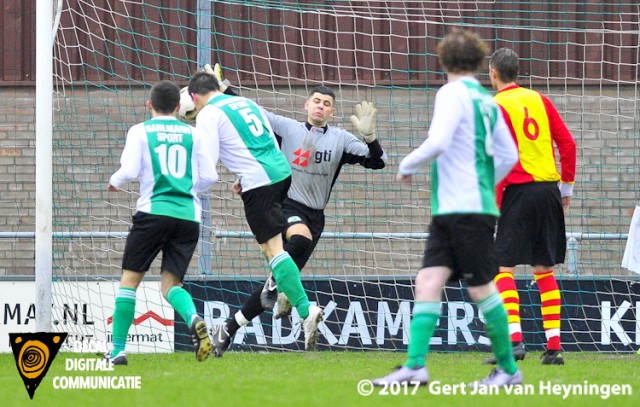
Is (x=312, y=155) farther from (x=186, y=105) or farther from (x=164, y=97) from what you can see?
(x=164, y=97)

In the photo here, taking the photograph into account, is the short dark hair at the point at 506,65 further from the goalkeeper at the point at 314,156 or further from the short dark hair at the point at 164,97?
the short dark hair at the point at 164,97

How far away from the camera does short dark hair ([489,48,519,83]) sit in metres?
7.39

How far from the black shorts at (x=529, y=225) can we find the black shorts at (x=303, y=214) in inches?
62.4

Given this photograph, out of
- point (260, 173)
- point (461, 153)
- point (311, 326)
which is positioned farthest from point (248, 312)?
point (461, 153)

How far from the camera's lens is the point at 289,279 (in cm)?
771

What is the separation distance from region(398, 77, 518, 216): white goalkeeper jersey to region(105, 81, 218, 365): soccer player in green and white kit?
6.43 ft

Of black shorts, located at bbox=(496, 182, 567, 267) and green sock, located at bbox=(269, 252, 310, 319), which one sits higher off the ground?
black shorts, located at bbox=(496, 182, 567, 267)

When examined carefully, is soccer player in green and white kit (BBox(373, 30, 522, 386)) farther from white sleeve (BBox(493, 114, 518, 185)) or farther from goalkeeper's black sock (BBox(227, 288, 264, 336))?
goalkeeper's black sock (BBox(227, 288, 264, 336))

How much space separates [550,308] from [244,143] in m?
2.24

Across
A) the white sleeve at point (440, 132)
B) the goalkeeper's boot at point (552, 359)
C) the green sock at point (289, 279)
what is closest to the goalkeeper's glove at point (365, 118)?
the green sock at point (289, 279)

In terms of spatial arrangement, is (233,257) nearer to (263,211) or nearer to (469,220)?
(263,211)

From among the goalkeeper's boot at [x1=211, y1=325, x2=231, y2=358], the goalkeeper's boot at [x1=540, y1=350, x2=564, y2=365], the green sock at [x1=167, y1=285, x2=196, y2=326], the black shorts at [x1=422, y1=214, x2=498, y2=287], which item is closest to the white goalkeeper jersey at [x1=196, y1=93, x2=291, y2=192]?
the green sock at [x1=167, y1=285, x2=196, y2=326]

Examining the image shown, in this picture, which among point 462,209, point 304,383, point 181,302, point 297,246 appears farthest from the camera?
point 297,246

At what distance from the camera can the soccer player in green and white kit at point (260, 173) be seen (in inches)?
301
